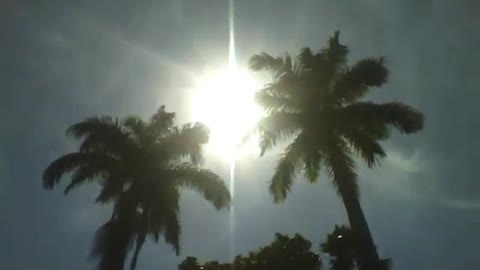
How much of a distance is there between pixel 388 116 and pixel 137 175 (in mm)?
12090

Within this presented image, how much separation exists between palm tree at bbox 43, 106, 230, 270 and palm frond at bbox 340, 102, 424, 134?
7151 millimetres

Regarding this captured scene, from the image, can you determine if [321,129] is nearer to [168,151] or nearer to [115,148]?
[168,151]

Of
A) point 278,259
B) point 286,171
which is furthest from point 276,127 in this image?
point 278,259

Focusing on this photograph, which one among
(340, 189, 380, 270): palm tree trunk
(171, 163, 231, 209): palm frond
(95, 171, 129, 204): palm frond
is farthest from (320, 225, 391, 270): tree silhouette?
(95, 171, 129, 204): palm frond

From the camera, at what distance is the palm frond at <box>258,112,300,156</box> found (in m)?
33.6

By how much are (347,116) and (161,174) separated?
9.26 meters

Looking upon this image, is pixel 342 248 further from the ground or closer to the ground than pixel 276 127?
closer to the ground

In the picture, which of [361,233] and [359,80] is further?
[359,80]

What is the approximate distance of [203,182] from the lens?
32.5 meters

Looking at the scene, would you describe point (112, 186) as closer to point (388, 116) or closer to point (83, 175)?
point (83, 175)

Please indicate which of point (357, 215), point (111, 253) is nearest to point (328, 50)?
point (357, 215)

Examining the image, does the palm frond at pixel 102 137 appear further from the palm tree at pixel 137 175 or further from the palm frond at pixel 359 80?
the palm frond at pixel 359 80

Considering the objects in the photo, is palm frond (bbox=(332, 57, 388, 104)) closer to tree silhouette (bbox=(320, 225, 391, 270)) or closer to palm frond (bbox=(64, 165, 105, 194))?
tree silhouette (bbox=(320, 225, 391, 270))

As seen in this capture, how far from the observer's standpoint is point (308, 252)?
31.0 m
